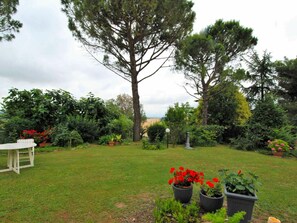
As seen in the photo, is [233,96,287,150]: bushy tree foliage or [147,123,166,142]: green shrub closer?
[233,96,287,150]: bushy tree foliage

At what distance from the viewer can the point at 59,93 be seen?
819 centimetres

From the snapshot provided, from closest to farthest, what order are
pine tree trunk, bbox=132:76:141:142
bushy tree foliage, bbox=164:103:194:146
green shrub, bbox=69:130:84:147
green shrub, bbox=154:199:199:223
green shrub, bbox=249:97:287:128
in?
green shrub, bbox=154:199:199:223 → green shrub, bbox=69:130:84:147 → green shrub, bbox=249:97:287:128 → bushy tree foliage, bbox=164:103:194:146 → pine tree trunk, bbox=132:76:141:142

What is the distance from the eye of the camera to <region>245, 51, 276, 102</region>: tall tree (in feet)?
46.8

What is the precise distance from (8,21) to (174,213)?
8739mm

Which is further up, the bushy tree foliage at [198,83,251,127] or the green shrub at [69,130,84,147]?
the bushy tree foliage at [198,83,251,127]

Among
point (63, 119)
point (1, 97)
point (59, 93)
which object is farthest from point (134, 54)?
point (1, 97)

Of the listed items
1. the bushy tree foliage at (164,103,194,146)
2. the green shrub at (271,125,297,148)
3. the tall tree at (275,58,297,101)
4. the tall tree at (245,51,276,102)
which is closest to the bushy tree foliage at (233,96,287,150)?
the green shrub at (271,125,297,148)

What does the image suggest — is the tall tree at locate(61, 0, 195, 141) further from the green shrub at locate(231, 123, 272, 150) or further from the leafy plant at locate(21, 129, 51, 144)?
the green shrub at locate(231, 123, 272, 150)

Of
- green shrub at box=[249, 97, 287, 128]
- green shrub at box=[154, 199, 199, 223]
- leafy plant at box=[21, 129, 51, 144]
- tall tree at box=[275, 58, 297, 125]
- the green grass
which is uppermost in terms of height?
tall tree at box=[275, 58, 297, 125]

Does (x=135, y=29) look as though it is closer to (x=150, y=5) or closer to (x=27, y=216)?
(x=150, y=5)

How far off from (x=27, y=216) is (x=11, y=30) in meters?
7.56

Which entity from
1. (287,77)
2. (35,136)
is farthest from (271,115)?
(35,136)

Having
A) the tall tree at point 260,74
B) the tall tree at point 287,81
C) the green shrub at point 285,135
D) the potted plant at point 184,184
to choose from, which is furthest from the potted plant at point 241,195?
the tall tree at point 260,74

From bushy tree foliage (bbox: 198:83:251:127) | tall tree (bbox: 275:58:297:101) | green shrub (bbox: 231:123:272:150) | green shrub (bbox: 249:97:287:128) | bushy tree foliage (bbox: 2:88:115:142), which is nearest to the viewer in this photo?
bushy tree foliage (bbox: 2:88:115:142)
